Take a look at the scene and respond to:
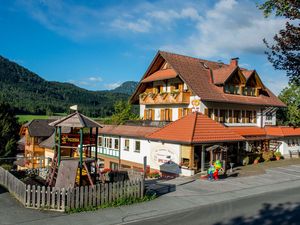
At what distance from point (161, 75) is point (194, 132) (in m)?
11.0


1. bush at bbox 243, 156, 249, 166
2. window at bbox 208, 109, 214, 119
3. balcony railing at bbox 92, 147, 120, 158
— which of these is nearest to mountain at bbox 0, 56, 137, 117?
balcony railing at bbox 92, 147, 120, 158

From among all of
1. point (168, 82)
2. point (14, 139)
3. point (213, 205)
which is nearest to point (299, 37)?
point (213, 205)

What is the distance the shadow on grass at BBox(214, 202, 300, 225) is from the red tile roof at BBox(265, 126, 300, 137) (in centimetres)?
2142

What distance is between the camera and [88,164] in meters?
18.1

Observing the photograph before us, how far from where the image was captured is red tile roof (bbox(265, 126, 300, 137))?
3650 cm

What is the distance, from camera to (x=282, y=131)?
36719 mm

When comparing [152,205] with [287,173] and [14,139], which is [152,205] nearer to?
[287,173]

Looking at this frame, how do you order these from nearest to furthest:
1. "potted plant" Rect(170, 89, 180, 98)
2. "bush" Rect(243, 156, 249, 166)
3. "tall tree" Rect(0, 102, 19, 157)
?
"bush" Rect(243, 156, 249, 166)
"potted plant" Rect(170, 89, 180, 98)
"tall tree" Rect(0, 102, 19, 157)

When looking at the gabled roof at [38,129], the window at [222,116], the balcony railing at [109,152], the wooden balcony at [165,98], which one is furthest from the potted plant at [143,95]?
the gabled roof at [38,129]

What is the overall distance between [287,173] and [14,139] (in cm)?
3343

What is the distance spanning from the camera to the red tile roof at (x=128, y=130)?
31.8 meters

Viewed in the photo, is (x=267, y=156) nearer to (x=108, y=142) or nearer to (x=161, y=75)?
(x=161, y=75)

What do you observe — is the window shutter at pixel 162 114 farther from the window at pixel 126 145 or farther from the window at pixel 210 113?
the window at pixel 210 113

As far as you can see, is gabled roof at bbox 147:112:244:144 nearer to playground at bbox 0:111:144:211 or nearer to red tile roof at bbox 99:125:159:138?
red tile roof at bbox 99:125:159:138
